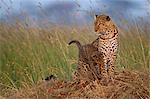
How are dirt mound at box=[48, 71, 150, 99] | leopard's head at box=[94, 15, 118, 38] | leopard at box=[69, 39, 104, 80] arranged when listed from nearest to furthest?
dirt mound at box=[48, 71, 150, 99] → leopard's head at box=[94, 15, 118, 38] → leopard at box=[69, 39, 104, 80]

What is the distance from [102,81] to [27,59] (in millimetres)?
2273

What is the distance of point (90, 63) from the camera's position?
23.0 ft

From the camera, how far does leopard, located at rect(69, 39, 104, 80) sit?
6.82m

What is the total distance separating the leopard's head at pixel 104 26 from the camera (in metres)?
6.65

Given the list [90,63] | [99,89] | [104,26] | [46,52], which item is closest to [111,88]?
[99,89]

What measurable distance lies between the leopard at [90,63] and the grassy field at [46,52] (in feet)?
1.90

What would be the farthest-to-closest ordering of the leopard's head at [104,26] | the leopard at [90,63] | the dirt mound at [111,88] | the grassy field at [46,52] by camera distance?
the grassy field at [46,52] < the leopard at [90,63] < the leopard's head at [104,26] < the dirt mound at [111,88]

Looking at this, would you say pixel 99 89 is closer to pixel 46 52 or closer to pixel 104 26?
pixel 104 26

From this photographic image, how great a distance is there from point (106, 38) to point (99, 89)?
60cm

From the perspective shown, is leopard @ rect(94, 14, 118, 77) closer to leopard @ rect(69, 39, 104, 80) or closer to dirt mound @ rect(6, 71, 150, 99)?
leopard @ rect(69, 39, 104, 80)

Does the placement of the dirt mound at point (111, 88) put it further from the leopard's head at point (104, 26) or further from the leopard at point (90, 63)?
the leopard's head at point (104, 26)

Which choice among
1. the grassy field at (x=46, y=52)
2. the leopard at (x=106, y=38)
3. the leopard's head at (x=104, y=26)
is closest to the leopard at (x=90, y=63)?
the leopard at (x=106, y=38)

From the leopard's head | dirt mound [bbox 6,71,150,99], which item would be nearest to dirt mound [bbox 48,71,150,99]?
dirt mound [bbox 6,71,150,99]

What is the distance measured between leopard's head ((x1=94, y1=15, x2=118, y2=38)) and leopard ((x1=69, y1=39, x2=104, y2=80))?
0.24m
